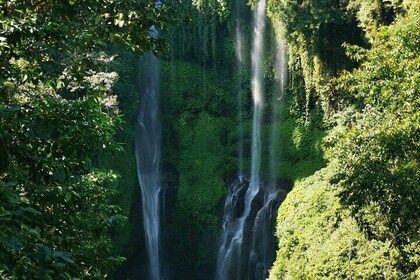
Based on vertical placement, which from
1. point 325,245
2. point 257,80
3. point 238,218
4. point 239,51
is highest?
point 239,51

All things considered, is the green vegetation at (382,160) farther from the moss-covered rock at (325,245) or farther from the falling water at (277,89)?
the falling water at (277,89)

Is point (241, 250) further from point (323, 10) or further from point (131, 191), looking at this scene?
point (323, 10)

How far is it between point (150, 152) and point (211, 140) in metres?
3.32

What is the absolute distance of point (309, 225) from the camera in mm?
15016

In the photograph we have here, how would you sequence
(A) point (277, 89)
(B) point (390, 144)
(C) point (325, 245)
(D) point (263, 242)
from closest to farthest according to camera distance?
(B) point (390, 144) → (C) point (325, 245) → (D) point (263, 242) → (A) point (277, 89)

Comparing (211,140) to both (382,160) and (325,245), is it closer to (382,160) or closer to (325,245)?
(325,245)

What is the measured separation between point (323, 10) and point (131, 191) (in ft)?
40.6

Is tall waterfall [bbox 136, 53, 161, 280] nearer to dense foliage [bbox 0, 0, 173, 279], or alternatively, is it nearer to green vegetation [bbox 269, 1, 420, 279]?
green vegetation [bbox 269, 1, 420, 279]

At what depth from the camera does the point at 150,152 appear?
85.9 ft

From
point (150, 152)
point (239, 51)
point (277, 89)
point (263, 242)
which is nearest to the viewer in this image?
point (263, 242)

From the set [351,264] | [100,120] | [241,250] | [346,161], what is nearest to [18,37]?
[100,120]

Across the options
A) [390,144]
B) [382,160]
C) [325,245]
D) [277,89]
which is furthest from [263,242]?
[390,144]

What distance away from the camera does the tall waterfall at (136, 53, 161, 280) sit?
78.1 feet

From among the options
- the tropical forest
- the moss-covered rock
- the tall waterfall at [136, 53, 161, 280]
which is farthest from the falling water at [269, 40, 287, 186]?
the tall waterfall at [136, 53, 161, 280]
